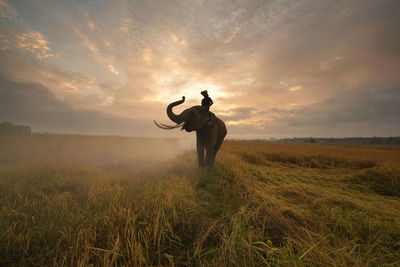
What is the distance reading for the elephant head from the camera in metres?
4.29

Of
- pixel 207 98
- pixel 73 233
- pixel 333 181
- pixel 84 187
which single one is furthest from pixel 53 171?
pixel 333 181

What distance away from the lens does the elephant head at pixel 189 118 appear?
4.29m

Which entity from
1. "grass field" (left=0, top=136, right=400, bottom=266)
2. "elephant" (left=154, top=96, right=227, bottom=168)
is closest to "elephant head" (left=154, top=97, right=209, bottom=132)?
"elephant" (left=154, top=96, right=227, bottom=168)

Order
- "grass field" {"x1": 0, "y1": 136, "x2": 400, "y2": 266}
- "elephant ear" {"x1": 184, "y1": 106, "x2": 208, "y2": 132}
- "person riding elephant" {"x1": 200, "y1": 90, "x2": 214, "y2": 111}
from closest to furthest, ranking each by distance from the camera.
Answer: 1. "grass field" {"x1": 0, "y1": 136, "x2": 400, "y2": 266}
2. "elephant ear" {"x1": 184, "y1": 106, "x2": 208, "y2": 132}
3. "person riding elephant" {"x1": 200, "y1": 90, "x2": 214, "y2": 111}

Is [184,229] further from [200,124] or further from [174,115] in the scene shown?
[174,115]

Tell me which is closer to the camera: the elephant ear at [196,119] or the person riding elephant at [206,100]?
the elephant ear at [196,119]

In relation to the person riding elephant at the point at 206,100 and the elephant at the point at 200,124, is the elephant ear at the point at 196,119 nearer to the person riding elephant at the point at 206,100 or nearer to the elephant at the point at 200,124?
the elephant at the point at 200,124

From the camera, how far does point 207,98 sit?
15.8 feet

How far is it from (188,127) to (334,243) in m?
3.75

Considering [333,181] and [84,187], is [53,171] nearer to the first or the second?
[84,187]

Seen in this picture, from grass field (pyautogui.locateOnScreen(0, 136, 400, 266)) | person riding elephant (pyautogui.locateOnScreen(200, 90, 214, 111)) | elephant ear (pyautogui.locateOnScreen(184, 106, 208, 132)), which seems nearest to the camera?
grass field (pyautogui.locateOnScreen(0, 136, 400, 266))

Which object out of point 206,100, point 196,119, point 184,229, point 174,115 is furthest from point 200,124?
point 184,229

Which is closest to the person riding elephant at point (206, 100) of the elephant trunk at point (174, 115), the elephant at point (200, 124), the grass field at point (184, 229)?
the elephant at point (200, 124)

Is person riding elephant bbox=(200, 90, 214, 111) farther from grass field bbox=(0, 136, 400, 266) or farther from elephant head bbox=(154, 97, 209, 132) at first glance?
grass field bbox=(0, 136, 400, 266)
